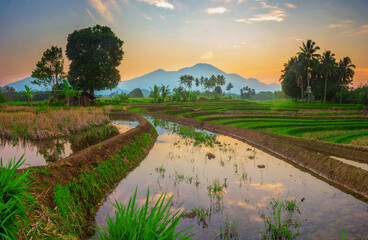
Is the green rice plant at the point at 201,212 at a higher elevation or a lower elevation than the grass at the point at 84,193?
lower

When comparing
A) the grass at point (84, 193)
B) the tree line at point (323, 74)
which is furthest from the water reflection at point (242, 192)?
the tree line at point (323, 74)

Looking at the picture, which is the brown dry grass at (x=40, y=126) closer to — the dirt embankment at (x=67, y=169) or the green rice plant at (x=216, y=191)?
the dirt embankment at (x=67, y=169)

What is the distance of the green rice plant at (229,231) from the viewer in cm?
560

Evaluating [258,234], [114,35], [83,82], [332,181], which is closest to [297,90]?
[114,35]

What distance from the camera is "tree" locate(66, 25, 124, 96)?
50656mm

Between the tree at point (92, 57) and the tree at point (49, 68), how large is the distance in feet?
18.8

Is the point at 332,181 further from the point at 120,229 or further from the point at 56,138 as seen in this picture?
the point at 56,138

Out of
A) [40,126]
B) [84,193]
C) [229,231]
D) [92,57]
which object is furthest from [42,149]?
[92,57]

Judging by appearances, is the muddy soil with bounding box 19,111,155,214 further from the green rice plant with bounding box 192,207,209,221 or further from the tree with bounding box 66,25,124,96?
the tree with bounding box 66,25,124,96

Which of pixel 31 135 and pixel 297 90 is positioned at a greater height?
pixel 297 90

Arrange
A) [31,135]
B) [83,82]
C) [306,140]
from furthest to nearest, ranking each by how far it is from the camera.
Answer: [83,82]
[306,140]
[31,135]

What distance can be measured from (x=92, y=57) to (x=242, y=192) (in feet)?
170

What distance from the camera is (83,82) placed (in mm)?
51188

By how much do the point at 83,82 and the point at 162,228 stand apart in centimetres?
5471
